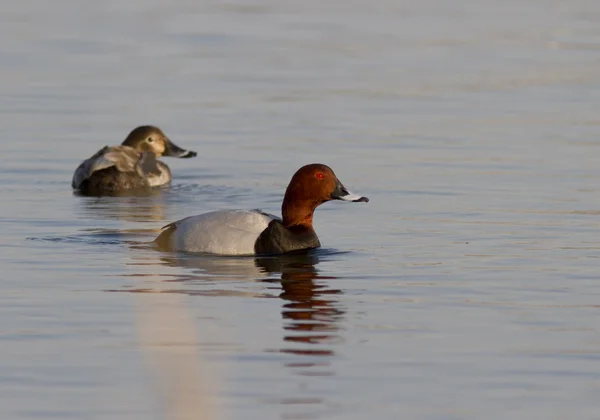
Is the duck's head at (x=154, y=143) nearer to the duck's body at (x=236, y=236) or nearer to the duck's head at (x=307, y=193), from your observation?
the duck's head at (x=307, y=193)

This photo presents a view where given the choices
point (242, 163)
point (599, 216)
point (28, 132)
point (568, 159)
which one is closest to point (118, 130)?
point (28, 132)

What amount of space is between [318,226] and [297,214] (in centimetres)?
156

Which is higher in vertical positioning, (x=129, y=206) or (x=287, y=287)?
(x=129, y=206)

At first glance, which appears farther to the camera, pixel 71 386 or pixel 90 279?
pixel 90 279

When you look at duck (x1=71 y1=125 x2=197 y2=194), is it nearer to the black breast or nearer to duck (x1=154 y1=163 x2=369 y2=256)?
duck (x1=154 y1=163 x2=369 y2=256)

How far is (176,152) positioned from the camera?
19469 millimetres

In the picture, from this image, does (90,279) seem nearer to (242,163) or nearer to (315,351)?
(315,351)

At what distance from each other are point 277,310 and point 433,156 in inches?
346

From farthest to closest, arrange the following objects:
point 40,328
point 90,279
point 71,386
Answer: point 90,279
point 40,328
point 71,386

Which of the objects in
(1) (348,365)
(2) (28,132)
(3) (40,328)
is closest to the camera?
(1) (348,365)

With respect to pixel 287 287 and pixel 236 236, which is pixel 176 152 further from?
pixel 287 287

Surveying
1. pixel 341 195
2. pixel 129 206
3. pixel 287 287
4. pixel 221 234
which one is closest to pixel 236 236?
pixel 221 234

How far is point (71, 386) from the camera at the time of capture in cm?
829

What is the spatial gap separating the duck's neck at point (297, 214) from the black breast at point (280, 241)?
0.51ft
